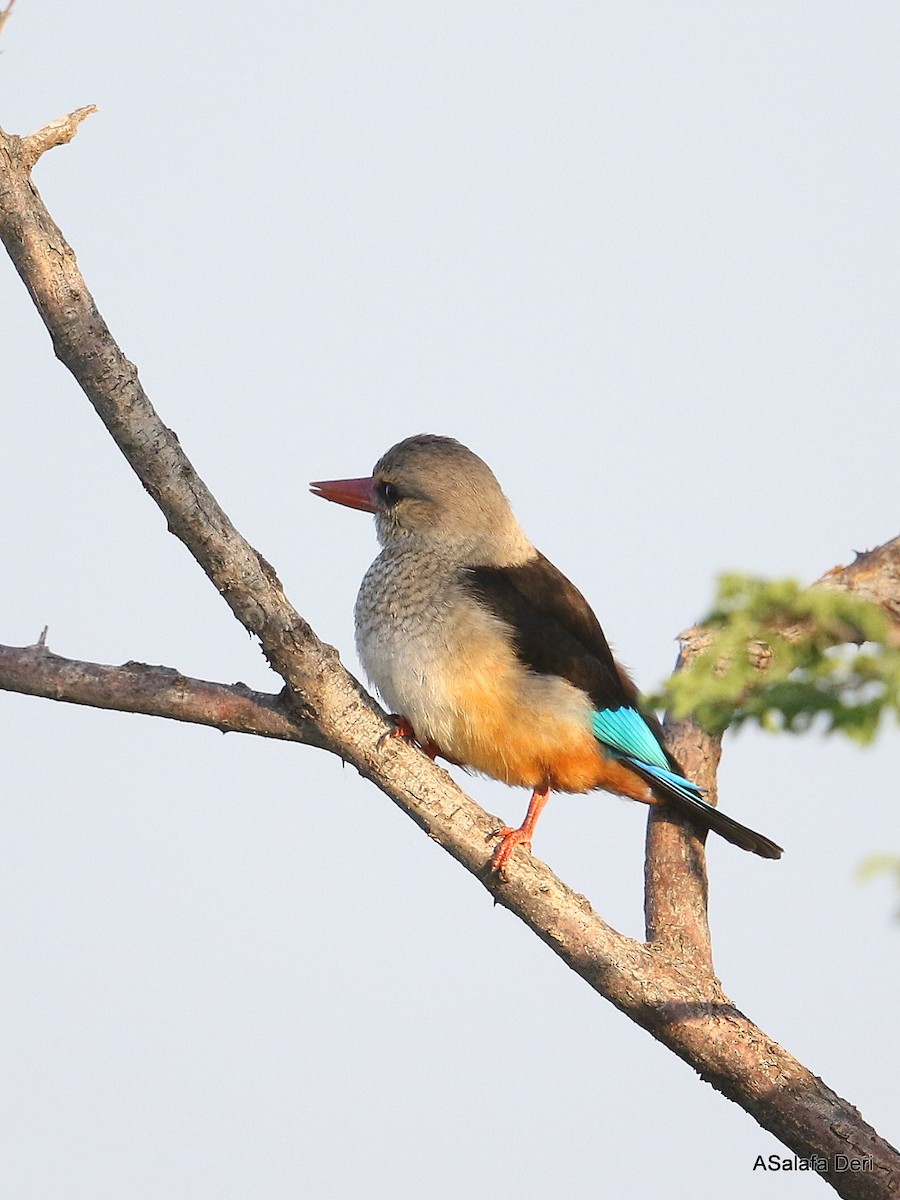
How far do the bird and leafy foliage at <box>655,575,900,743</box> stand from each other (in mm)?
1815

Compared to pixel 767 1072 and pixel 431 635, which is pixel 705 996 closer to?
pixel 767 1072

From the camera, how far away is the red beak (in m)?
5.79

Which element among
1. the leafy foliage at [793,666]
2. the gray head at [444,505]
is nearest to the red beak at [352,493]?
the gray head at [444,505]

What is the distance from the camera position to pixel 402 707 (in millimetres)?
4852

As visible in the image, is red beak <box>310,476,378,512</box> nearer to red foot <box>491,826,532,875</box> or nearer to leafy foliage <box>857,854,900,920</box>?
red foot <box>491,826,532,875</box>

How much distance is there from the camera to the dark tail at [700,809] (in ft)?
16.5

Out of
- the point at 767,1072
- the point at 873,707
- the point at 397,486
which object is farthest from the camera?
the point at 397,486

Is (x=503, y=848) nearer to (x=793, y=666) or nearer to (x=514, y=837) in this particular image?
(x=514, y=837)

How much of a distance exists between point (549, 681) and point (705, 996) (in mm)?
1254

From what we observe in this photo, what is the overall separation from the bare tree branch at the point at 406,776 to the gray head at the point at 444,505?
4.48ft

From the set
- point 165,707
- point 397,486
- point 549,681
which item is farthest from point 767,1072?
point 397,486

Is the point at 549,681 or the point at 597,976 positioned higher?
the point at 549,681

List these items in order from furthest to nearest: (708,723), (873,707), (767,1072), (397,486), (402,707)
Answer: (397,486), (402,707), (767,1072), (708,723), (873,707)

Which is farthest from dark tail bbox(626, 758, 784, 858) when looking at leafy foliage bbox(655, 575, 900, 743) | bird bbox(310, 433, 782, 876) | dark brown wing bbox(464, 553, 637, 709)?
leafy foliage bbox(655, 575, 900, 743)
